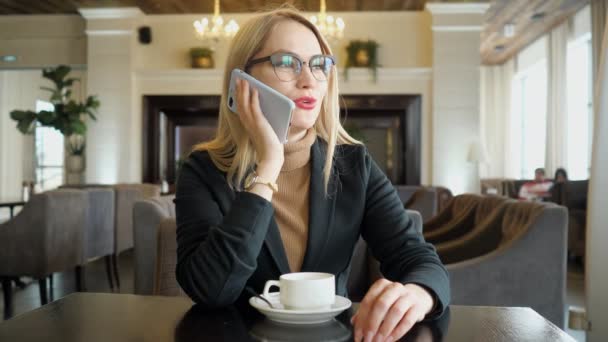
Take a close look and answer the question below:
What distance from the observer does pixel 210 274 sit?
110cm

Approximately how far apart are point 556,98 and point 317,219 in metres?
9.25

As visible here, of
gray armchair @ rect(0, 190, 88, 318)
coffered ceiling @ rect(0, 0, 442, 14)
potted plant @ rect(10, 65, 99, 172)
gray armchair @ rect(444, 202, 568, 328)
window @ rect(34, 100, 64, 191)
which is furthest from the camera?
window @ rect(34, 100, 64, 191)

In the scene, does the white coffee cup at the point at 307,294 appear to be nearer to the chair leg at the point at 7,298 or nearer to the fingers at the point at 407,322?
the fingers at the point at 407,322

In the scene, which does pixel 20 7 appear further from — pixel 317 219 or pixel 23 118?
pixel 317 219

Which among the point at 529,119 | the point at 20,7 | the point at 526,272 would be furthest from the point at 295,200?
the point at 529,119

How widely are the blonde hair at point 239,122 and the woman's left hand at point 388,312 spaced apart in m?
0.46

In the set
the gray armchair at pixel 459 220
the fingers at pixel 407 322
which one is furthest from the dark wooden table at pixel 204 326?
the gray armchair at pixel 459 220

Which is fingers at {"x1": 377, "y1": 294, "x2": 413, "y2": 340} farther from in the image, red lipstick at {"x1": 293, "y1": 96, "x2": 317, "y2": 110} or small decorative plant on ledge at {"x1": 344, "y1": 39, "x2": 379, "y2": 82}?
small decorative plant on ledge at {"x1": 344, "y1": 39, "x2": 379, "y2": 82}

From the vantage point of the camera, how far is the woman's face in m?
1.28

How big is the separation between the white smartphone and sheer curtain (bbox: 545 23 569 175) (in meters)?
9.07

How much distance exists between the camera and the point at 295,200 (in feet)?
4.59

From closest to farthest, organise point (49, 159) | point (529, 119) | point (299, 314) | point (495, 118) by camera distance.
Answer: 1. point (299, 314)
2. point (49, 159)
3. point (529, 119)
4. point (495, 118)

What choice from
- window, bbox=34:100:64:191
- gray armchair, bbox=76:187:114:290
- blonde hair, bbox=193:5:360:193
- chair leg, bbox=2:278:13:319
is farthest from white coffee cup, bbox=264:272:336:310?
window, bbox=34:100:64:191

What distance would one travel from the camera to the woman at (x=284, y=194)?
3.75ft
